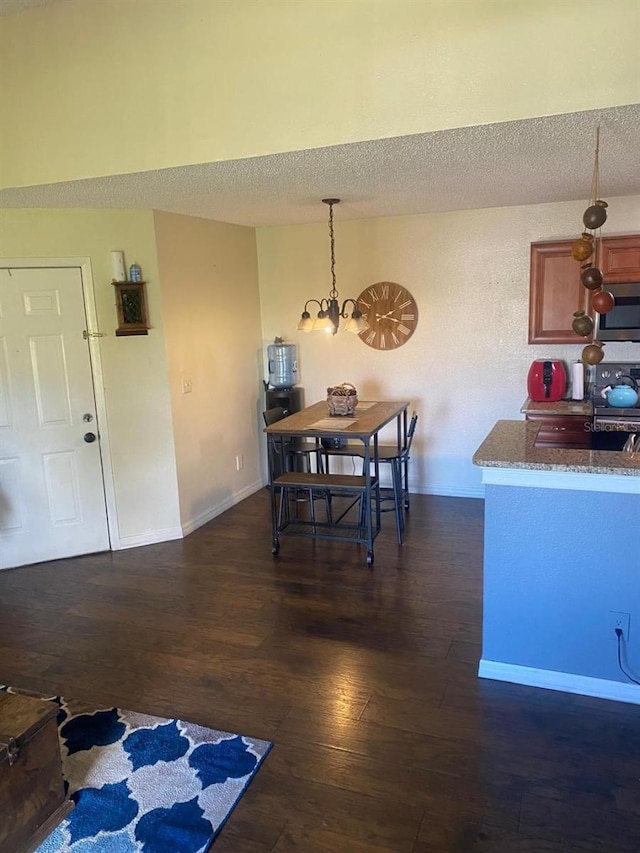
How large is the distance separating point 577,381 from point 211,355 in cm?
294

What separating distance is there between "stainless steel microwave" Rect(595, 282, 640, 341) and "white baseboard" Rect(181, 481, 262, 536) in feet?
10.7

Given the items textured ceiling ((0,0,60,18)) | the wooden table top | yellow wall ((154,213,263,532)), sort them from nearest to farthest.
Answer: textured ceiling ((0,0,60,18)) → the wooden table top → yellow wall ((154,213,263,532))

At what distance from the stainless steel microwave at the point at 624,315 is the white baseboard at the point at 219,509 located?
3267 mm

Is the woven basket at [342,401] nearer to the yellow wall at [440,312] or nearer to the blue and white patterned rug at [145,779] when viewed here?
the yellow wall at [440,312]

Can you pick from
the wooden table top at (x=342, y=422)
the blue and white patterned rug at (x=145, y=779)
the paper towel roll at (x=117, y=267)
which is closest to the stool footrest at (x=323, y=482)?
the wooden table top at (x=342, y=422)

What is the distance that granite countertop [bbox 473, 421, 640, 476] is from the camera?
2447 millimetres

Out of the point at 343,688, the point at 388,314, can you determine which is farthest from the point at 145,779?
the point at 388,314

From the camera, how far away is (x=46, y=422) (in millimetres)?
4172

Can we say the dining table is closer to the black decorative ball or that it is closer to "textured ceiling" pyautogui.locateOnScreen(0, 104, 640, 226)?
"textured ceiling" pyautogui.locateOnScreen(0, 104, 640, 226)

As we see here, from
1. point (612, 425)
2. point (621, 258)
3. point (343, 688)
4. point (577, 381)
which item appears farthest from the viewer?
point (577, 381)

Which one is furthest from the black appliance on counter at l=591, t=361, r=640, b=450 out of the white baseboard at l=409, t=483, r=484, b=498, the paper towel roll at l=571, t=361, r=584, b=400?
the white baseboard at l=409, t=483, r=484, b=498

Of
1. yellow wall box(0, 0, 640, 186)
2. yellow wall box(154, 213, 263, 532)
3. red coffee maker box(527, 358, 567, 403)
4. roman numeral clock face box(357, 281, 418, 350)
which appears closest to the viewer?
yellow wall box(0, 0, 640, 186)

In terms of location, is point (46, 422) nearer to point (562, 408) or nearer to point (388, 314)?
point (388, 314)

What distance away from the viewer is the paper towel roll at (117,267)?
4.15 metres
